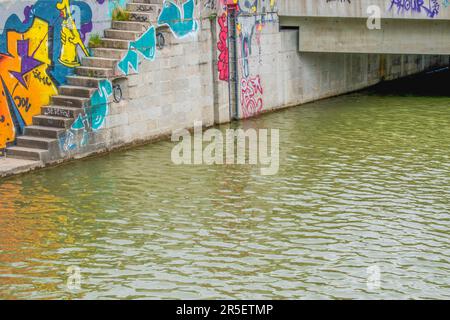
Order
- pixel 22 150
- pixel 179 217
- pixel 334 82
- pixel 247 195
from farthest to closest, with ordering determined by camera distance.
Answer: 1. pixel 334 82
2. pixel 22 150
3. pixel 247 195
4. pixel 179 217

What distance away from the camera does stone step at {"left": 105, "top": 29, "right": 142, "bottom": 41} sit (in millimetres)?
25859

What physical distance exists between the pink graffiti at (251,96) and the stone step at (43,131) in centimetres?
799

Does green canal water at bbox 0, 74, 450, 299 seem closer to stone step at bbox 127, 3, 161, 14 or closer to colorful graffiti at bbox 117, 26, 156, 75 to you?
colorful graffiti at bbox 117, 26, 156, 75

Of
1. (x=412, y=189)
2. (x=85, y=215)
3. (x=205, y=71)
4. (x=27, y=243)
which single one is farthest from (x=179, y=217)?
(x=205, y=71)

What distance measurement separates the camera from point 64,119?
77.7ft

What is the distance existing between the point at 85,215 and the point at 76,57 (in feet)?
23.7

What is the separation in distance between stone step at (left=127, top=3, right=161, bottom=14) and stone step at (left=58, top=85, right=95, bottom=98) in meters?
3.35

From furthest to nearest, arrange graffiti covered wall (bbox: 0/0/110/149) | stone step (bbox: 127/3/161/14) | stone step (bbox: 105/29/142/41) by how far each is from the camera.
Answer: stone step (bbox: 127/3/161/14) → stone step (bbox: 105/29/142/41) → graffiti covered wall (bbox: 0/0/110/149)

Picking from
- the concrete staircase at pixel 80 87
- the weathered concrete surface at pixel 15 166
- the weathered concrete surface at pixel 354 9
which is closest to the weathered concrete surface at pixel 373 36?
the weathered concrete surface at pixel 354 9

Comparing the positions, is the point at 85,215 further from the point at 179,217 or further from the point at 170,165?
the point at 170,165

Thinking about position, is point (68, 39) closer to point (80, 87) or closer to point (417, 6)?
point (80, 87)

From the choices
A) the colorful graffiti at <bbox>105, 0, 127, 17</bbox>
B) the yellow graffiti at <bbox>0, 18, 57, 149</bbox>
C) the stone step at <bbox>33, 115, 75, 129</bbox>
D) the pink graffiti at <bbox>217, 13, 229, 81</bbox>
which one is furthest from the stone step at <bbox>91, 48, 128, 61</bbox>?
the pink graffiti at <bbox>217, 13, 229, 81</bbox>

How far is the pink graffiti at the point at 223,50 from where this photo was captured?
28984 mm

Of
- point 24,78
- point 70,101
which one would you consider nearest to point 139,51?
point 70,101
